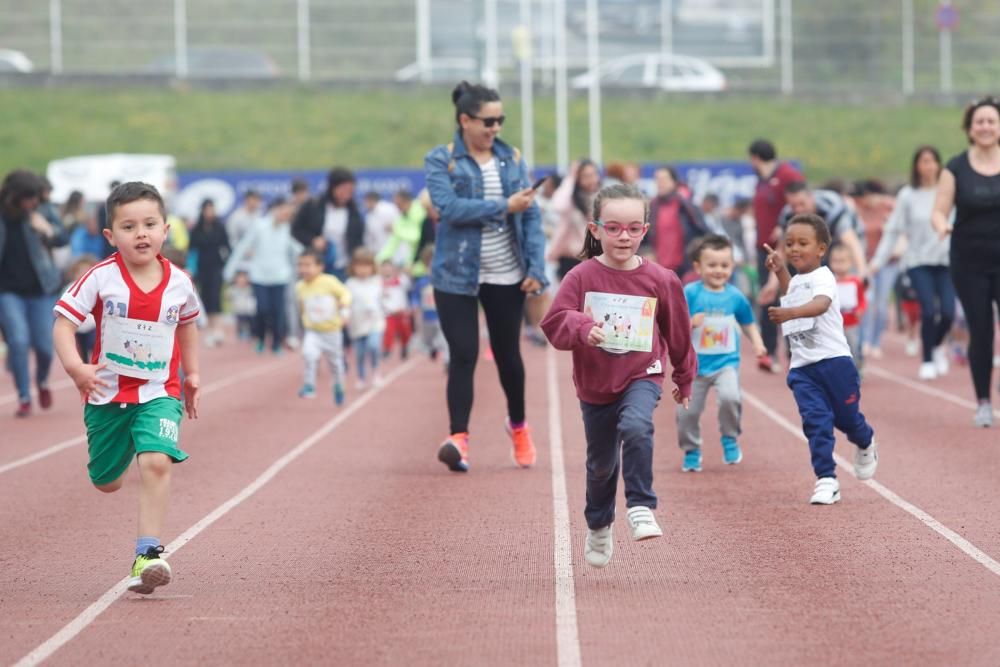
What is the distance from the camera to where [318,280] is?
1677 centimetres

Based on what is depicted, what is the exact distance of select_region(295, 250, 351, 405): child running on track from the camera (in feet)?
54.1

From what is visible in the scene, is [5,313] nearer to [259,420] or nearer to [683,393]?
[259,420]

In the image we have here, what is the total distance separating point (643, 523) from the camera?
7062mm

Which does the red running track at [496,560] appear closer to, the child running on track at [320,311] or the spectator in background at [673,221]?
the child running on track at [320,311]

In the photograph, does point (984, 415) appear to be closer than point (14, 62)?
Yes

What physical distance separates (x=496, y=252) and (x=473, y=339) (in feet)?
1.79

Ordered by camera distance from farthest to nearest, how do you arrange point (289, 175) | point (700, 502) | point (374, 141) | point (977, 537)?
point (374, 141), point (289, 175), point (700, 502), point (977, 537)

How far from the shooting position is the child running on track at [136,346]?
7.05 metres

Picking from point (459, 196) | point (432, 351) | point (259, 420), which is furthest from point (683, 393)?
point (432, 351)

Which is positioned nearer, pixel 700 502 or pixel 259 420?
pixel 700 502

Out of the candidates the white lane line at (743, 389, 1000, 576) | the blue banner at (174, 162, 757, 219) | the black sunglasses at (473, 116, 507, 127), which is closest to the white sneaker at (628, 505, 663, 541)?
the white lane line at (743, 389, 1000, 576)

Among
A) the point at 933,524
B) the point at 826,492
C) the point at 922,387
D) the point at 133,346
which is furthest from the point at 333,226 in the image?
the point at 133,346

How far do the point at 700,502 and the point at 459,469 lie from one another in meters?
1.95

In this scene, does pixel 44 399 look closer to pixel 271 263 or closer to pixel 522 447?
pixel 522 447
